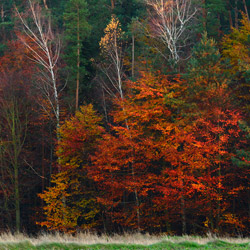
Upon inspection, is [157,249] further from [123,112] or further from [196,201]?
[123,112]

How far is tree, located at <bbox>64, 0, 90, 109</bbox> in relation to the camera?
103 feet

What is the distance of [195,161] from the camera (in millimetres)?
19984

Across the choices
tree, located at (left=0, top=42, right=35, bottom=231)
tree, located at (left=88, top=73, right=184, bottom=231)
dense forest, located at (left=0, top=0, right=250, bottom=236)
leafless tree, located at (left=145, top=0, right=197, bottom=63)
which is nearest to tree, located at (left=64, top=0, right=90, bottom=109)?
dense forest, located at (left=0, top=0, right=250, bottom=236)

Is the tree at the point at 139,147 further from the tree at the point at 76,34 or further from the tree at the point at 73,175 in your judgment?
the tree at the point at 76,34

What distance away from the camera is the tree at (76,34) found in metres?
31.5

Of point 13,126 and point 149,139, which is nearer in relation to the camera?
point 149,139

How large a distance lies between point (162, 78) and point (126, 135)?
436 cm

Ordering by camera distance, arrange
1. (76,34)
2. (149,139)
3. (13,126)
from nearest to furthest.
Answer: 1. (149,139)
2. (13,126)
3. (76,34)

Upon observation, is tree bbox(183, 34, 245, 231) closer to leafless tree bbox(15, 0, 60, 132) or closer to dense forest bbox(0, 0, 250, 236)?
dense forest bbox(0, 0, 250, 236)

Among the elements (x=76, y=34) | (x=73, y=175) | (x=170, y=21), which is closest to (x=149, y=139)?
(x=73, y=175)

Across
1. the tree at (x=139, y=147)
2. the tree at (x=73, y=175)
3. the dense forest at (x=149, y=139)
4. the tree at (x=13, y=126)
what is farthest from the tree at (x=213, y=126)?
the tree at (x=13, y=126)

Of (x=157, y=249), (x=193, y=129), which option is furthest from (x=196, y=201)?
(x=157, y=249)

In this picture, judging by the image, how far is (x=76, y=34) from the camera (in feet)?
107

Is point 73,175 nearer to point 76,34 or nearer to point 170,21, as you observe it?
point 170,21
